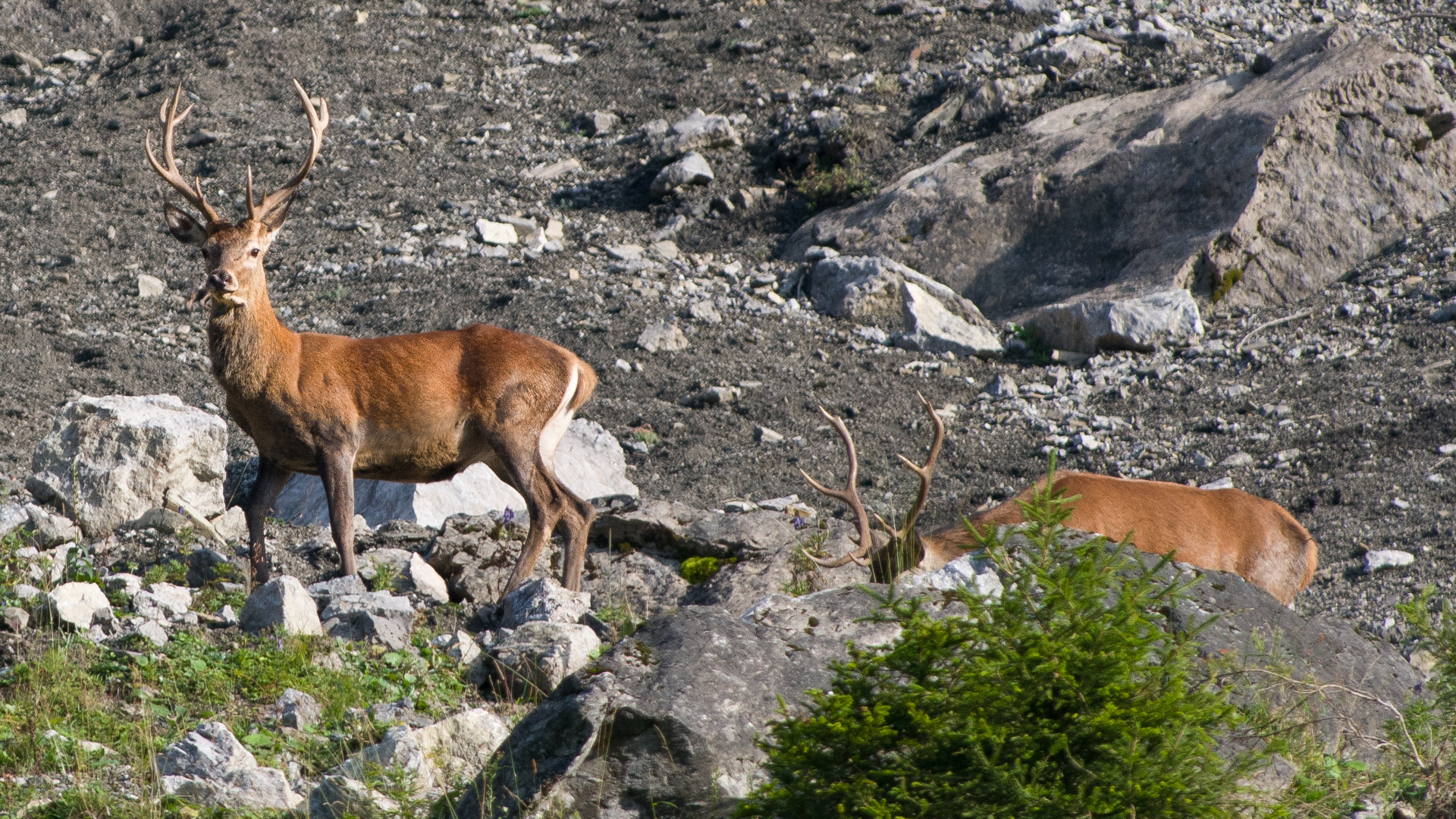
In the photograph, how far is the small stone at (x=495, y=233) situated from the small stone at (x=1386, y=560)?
8327mm

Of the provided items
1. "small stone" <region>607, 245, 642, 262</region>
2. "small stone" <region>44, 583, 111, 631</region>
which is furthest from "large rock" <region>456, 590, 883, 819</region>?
"small stone" <region>607, 245, 642, 262</region>

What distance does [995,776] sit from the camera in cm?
281

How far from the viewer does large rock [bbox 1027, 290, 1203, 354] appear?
36.9ft

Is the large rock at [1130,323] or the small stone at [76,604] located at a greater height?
the small stone at [76,604]

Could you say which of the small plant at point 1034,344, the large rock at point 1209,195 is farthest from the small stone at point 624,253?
the small plant at point 1034,344

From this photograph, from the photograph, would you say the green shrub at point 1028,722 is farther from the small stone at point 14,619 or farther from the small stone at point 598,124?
the small stone at point 598,124

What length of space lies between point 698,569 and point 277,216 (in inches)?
118

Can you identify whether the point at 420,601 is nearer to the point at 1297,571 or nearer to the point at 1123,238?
the point at 1297,571

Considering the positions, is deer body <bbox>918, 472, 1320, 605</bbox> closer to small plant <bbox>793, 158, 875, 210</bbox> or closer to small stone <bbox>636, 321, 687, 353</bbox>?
small stone <bbox>636, 321, 687, 353</bbox>

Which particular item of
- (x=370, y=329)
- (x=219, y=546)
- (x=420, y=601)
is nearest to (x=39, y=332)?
(x=370, y=329)

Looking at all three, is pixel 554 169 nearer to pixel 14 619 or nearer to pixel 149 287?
pixel 149 287

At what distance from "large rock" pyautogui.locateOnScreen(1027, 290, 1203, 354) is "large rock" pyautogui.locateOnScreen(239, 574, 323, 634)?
24.8ft

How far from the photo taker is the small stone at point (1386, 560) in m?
7.55

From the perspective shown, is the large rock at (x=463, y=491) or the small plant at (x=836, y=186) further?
the small plant at (x=836, y=186)
